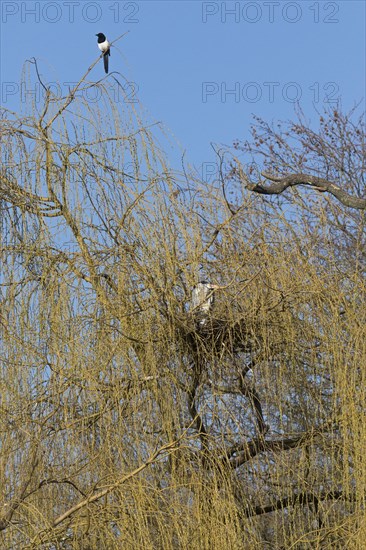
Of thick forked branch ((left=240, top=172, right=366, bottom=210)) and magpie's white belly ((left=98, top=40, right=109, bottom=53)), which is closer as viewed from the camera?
magpie's white belly ((left=98, top=40, right=109, bottom=53))

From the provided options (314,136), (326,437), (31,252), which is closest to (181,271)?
(31,252)

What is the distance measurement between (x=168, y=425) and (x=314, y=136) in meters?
5.21

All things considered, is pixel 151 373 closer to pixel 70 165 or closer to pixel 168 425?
pixel 168 425

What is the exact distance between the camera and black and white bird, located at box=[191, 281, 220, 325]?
3963 mm

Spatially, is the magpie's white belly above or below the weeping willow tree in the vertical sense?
above

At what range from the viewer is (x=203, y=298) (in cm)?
397

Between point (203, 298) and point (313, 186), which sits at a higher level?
point (313, 186)

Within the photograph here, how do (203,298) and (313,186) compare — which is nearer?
(203,298)

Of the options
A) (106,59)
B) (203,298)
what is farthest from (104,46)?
(203,298)

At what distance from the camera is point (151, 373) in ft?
12.3

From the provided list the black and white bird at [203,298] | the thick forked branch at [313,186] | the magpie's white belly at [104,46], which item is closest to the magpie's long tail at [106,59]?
the magpie's white belly at [104,46]

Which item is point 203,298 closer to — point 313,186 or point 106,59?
point 106,59

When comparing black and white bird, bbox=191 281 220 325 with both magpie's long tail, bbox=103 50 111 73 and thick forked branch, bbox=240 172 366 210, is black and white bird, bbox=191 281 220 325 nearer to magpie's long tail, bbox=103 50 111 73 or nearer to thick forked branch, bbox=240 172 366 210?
thick forked branch, bbox=240 172 366 210

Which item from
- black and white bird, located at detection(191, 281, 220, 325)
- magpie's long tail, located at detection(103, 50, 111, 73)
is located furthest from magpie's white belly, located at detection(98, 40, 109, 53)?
black and white bird, located at detection(191, 281, 220, 325)
